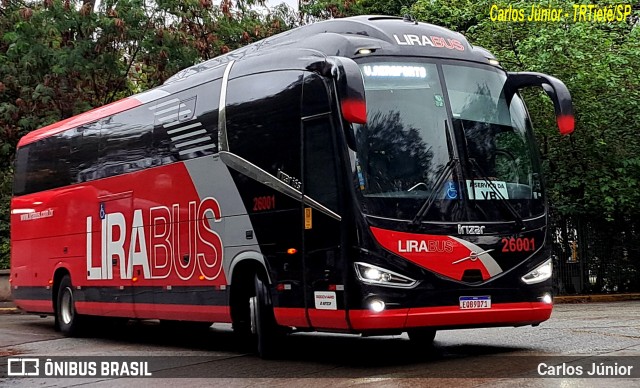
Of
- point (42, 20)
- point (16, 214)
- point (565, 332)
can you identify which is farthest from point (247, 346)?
point (42, 20)

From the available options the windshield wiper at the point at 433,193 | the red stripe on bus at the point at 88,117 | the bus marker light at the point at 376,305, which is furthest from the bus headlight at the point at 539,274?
the red stripe on bus at the point at 88,117

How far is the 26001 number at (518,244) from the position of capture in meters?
11.2

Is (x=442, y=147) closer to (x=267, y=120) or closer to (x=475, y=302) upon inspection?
(x=475, y=302)

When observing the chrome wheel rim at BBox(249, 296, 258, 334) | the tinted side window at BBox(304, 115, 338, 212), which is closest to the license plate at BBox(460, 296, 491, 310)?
the tinted side window at BBox(304, 115, 338, 212)

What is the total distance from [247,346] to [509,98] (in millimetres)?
5277

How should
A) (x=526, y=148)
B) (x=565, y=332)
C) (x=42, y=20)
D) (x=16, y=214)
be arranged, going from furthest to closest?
1. (x=42, y=20)
2. (x=16, y=214)
3. (x=565, y=332)
4. (x=526, y=148)

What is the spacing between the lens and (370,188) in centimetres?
1069

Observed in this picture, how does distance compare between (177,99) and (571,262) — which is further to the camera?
(571,262)

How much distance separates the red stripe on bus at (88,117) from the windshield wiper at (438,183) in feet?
21.4

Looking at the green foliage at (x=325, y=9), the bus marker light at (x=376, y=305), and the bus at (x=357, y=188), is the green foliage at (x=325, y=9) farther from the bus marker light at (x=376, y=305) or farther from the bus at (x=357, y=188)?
the bus marker light at (x=376, y=305)

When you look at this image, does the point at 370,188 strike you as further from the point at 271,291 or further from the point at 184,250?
the point at 184,250

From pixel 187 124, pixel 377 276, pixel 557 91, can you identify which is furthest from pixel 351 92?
pixel 187 124

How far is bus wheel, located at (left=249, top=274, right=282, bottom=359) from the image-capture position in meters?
12.2

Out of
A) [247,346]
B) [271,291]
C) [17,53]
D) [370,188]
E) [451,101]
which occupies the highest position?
[17,53]
